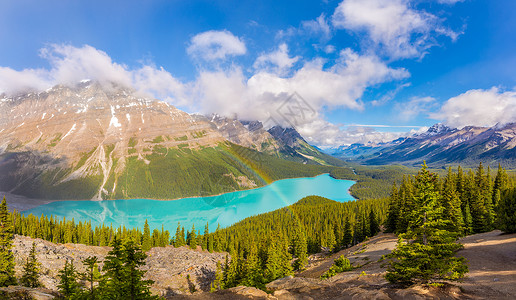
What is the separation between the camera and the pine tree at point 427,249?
42.2ft

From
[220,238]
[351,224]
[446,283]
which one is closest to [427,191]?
[446,283]

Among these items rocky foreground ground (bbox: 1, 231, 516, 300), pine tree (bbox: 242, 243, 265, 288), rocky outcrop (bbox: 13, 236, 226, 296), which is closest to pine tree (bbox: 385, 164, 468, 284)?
rocky foreground ground (bbox: 1, 231, 516, 300)

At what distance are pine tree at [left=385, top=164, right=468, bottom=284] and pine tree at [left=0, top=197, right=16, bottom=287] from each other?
4605 cm

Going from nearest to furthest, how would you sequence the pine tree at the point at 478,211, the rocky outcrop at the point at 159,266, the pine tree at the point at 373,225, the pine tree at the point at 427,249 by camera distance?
the pine tree at the point at 427,249 → the rocky outcrop at the point at 159,266 → the pine tree at the point at 478,211 → the pine tree at the point at 373,225

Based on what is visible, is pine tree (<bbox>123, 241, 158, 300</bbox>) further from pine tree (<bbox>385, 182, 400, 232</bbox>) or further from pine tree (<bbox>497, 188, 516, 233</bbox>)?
pine tree (<bbox>385, 182, 400, 232</bbox>)

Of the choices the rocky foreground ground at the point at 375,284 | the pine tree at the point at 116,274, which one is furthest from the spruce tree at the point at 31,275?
the pine tree at the point at 116,274

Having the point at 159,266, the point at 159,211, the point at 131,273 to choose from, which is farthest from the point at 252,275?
the point at 159,211

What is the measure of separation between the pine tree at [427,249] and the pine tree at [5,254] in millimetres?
46050

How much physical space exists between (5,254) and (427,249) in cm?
4917

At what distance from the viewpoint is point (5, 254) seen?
29000 millimetres

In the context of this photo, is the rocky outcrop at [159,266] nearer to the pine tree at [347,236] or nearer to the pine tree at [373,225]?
the pine tree at [347,236]

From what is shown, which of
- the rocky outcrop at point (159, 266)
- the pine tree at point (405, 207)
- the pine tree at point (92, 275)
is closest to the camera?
the pine tree at point (92, 275)

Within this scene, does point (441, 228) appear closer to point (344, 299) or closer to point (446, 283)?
point (446, 283)

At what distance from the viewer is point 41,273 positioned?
37.7 metres
